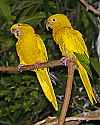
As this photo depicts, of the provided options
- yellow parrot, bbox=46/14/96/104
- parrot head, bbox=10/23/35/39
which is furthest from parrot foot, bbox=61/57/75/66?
parrot head, bbox=10/23/35/39

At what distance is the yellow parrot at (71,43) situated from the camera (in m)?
1.09

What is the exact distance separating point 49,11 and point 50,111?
401 mm

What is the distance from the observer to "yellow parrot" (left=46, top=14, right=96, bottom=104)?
3.57 feet

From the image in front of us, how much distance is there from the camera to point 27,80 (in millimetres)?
1604

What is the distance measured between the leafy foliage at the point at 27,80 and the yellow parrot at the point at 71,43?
424mm

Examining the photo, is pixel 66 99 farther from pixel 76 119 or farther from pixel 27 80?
pixel 27 80

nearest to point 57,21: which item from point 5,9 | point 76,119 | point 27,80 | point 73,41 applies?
point 73,41

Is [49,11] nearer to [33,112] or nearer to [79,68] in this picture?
[33,112]

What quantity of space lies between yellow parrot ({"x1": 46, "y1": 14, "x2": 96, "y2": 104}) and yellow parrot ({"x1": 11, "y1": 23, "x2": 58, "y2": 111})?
58 millimetres

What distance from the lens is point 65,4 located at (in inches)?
67.3

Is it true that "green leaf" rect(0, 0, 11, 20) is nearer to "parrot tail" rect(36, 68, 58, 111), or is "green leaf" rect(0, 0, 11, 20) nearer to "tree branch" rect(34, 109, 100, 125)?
"parrot tail" rect(36, 68, 58, 111)

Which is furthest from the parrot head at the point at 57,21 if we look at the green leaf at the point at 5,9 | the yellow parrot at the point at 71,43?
the green leaf at the point at 5,9

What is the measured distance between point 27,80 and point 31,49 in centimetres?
43

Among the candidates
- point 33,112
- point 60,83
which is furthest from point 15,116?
point 60,83
